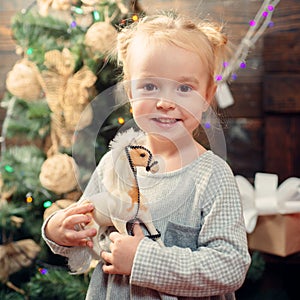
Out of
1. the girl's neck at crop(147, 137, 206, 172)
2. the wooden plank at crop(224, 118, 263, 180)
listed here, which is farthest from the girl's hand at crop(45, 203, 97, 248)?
the wooden plank at crop(224, 118, 263, 180)

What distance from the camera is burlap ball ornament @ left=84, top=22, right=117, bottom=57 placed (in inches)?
57.8

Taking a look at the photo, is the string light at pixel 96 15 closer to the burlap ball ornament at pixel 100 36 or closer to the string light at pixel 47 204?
the burlap ball ornament at pixel 100 36

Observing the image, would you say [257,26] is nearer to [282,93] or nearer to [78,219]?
[282,93]

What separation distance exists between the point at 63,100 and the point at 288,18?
822mm

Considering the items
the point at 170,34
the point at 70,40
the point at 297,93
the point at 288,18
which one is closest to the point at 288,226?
the point at 297,93

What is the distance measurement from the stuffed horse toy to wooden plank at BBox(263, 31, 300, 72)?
121 cm

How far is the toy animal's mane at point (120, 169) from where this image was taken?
0.82m

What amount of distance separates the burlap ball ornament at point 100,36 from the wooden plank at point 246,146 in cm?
67

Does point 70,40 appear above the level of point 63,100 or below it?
A: above

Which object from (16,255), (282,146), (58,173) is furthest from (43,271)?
(282,146)

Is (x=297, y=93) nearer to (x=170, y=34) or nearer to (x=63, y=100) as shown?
(x=63, y=100)

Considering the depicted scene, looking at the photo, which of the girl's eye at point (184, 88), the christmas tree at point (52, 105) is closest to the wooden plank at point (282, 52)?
the christmas tree at point (52, 105)

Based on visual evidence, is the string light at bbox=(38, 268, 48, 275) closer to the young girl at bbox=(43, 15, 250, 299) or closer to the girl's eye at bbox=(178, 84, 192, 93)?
the young girl at bbox=(43, 15, 250, 299)

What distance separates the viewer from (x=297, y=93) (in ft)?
6.31
